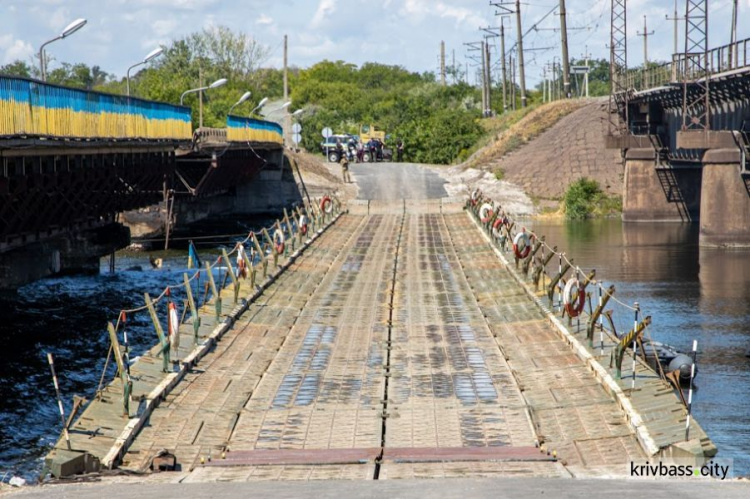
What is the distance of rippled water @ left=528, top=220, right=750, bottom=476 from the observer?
2786 cm

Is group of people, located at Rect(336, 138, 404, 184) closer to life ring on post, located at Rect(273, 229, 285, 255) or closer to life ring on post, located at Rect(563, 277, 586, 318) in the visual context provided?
life ring on post, located at Rect(273, 229, 285, 255)

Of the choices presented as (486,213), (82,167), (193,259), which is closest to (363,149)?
(193,259)

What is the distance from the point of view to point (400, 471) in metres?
18.4

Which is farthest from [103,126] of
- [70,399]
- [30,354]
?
[70,399]

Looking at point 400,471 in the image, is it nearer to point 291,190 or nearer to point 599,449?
point 599,449

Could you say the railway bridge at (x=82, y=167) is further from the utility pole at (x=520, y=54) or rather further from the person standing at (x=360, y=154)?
the utility pole at (x=520, y=54)

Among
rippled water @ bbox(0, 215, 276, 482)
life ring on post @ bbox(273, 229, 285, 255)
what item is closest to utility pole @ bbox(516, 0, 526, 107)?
rippled water @ bbox(0, 215, 276, 482)

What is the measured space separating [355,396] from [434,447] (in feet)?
13.4

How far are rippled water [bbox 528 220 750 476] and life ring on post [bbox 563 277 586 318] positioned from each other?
371 centimetres

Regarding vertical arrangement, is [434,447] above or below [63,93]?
below

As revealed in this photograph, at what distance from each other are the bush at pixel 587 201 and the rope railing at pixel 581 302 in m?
29.5

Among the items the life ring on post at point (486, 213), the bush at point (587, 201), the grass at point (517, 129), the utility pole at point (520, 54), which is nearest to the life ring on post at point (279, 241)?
the life ring on post at point (486, 213)

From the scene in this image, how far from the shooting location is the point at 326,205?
64.9 meters

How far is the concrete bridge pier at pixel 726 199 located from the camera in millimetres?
63375
